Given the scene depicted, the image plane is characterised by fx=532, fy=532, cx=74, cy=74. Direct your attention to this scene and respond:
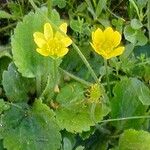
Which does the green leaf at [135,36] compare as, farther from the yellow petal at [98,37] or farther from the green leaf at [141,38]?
the yellow petal at [98,37]

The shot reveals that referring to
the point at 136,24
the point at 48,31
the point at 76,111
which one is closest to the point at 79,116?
the point at 76,111

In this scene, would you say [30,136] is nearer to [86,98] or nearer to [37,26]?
[86,98]

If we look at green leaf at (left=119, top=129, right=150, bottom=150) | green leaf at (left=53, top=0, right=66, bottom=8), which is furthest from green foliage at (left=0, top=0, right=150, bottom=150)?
green leaf at (left=53, top=0, right=66, bottom=8)

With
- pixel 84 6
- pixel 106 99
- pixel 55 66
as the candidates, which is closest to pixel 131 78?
pixel 106 99

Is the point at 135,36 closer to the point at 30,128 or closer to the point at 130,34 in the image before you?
the point at 130,34

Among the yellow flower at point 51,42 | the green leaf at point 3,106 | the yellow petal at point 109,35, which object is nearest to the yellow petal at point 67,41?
the yellow flower at point 51,42

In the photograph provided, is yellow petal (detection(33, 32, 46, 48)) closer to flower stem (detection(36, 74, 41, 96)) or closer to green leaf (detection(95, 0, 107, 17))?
flower stem (detection(36, 74, 41, 96))
